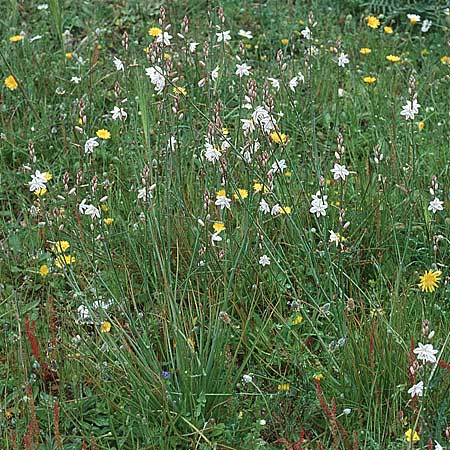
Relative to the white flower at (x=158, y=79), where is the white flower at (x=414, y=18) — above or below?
below

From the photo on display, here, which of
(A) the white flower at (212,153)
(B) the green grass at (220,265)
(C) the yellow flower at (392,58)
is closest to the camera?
(B) the green grass at (220,265)

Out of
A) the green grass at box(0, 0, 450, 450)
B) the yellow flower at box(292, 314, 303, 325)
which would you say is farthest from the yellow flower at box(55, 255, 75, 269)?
the yellow flower at box(292, 314, 303, 325)

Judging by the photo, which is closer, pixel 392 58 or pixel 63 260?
pixel 63 260

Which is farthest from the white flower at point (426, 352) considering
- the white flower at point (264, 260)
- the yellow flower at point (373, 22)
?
the yellow flower at point (373, 22)

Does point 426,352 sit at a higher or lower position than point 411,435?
higher

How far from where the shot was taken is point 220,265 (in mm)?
2666

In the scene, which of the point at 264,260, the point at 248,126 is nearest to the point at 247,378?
the point at 264,260

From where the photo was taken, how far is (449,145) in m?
3.28

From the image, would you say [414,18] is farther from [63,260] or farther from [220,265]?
[63,260]

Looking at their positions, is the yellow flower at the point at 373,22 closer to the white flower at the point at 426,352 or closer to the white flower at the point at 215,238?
the white flower at the point at 215,238

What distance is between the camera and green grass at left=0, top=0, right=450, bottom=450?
2.36m

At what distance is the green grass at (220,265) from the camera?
7.73 feet

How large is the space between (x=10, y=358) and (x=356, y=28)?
2991 millimetres

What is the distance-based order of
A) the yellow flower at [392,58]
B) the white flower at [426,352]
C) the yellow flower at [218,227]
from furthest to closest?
the yellow flower at [392,58] → the yellow flower at [218,227] → the white flower at [426,352]
